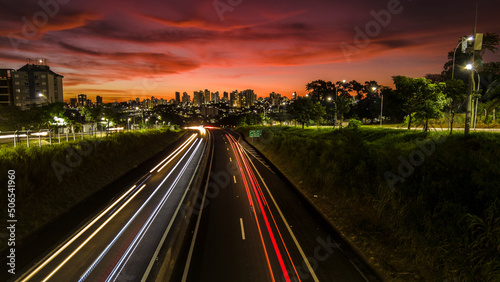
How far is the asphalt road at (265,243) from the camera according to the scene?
979 cm

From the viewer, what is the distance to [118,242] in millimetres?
12062

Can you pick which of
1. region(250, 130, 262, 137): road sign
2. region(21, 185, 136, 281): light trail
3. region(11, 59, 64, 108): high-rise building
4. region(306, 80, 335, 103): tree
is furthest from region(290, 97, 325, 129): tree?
A: region(11, 59, 64, 108): high-rise building

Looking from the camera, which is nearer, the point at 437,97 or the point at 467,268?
the point at 467,268

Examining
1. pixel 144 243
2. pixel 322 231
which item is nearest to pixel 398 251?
pixel 322 231

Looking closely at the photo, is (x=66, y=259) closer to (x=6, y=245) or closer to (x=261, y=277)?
(x=6, y=245)

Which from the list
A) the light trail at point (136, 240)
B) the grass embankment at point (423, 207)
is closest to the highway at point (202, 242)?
the light trail at point (136, 240)

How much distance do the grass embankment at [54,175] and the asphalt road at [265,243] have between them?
9378mm

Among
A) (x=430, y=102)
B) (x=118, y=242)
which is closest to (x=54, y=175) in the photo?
(x=118, y=242)

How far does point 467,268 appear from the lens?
26.3 ft

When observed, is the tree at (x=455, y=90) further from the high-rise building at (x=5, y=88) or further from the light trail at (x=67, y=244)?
the high-rise building at (x=5, y=88)

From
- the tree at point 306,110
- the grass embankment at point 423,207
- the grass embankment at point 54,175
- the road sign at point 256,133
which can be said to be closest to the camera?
the grass embankment at point 423,207

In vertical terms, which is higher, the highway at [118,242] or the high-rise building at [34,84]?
the high-rise building at [34,84]

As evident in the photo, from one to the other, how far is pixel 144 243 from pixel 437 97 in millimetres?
27692

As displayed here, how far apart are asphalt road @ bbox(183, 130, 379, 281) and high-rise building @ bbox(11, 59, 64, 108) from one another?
113474 millimetres
